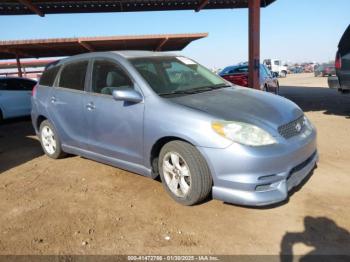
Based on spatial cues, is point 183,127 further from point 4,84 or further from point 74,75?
point 4,84

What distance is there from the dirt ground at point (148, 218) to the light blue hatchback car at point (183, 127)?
0.26 meters

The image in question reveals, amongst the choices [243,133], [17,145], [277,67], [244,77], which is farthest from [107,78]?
[277,67]

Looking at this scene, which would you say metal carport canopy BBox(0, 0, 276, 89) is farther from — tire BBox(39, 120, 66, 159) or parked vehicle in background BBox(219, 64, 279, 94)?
tire BBox(39, 120, 66, 159)

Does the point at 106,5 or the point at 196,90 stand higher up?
the point at 106,5

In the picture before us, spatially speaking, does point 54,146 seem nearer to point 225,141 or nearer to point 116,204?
point 116,204

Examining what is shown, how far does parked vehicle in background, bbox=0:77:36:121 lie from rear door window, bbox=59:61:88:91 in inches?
240

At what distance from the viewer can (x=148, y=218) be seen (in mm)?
3973

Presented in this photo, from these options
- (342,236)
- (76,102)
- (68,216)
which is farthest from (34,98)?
(342,236)

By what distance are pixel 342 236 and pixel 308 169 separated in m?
0.97

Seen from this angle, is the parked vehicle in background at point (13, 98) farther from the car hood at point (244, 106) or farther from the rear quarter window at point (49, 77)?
the car hood at point (244, 106)

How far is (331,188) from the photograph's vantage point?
4.49 meters

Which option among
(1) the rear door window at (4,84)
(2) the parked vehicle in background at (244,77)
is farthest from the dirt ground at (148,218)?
(2) the parked vehicle in background at (244,77)

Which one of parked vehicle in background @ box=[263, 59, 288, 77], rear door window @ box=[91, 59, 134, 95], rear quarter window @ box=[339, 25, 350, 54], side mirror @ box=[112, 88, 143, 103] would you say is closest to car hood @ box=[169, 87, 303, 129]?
side mirror @ box=[112, 88, 143, 103]

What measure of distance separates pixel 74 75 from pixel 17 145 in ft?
9.98
